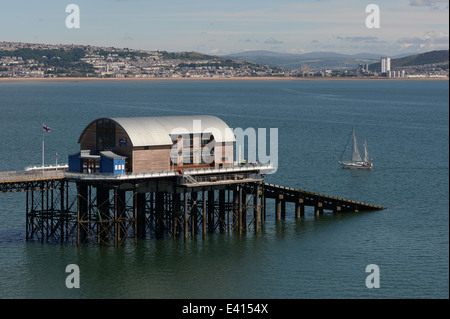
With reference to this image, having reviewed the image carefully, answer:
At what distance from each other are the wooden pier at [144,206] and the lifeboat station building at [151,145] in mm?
1352

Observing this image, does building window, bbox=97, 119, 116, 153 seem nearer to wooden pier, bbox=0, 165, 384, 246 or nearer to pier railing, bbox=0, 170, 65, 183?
wooden pier, bbox=0, 165, 384, 246

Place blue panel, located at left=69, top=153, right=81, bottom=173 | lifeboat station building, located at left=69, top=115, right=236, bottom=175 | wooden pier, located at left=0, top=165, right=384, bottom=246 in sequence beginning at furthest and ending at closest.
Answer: blue panel, located at left=69, top=153, right=81, bottom=173
lifeboat station building, located at left=69, top=115, right=236, bottom=175
wooden pier, located at left=0, top=165, right=384, bottom=246

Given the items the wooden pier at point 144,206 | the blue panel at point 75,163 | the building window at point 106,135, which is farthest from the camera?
the blue panel at point 75,163

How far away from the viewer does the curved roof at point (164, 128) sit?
7825 cm

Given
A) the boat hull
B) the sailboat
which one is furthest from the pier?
the sailboat

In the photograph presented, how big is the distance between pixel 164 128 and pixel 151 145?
105 inches

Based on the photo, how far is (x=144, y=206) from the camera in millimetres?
82000

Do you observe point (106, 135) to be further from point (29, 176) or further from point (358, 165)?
point (358, 165)

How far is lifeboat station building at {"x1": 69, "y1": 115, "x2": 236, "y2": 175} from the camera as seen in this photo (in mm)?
77812

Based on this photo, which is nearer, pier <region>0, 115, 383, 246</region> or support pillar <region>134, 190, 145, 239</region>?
pier <region>0, 115, 383, 246</region>

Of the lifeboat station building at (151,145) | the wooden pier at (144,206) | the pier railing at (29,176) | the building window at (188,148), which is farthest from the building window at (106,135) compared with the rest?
the building window at (188,148)

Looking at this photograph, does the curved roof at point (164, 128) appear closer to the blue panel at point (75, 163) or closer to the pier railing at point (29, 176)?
the blue panel at point (75, 163)

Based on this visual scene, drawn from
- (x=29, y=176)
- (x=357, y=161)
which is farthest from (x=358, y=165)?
(x=29, y=176)
